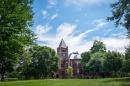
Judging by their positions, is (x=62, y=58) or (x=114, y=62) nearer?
(x=114, y=62)

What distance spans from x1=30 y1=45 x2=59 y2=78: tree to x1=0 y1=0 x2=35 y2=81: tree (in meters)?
49.9

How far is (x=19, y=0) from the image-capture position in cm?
1719

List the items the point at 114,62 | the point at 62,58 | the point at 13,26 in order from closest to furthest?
the point at 13,26
the point at 114,62
the point at 62,58

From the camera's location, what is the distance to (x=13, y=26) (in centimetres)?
1634

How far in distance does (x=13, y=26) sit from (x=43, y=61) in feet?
175

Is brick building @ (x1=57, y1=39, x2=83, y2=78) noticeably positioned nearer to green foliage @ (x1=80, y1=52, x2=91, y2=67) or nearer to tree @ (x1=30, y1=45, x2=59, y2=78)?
green foliage @ (x1=80, y1=52, x2=91, y2=67)

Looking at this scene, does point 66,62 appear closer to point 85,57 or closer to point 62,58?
point 62,58

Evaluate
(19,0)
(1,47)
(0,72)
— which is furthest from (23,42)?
(0,72)

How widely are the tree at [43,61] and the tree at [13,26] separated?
4991 centimetres

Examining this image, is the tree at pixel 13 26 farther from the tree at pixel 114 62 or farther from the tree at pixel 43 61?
the tree at pixel 43 61

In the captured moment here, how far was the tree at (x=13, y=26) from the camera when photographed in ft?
51.3

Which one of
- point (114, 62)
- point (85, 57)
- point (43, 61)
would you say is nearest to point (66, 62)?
point (85, 57)

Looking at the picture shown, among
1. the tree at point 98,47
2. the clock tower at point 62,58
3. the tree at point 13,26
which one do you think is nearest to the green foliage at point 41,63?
the clock tower at point 62,58

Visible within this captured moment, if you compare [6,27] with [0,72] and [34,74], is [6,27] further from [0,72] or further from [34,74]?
[34,74]
